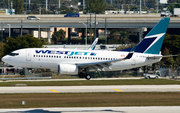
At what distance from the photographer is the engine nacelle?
42844mm

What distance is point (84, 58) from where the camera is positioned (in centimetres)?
4459

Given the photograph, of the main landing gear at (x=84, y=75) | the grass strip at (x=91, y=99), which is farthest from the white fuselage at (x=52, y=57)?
the grass strip at (x=91, y=99)

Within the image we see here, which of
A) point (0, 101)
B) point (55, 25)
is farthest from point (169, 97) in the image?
point (55, 25)

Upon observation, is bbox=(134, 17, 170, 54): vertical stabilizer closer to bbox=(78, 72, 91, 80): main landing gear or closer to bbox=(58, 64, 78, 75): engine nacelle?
bbox=(78, 72, 91, 80): main landing gear

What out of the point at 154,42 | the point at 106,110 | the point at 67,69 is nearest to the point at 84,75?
the point at 67,69

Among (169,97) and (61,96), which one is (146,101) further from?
(61,96)

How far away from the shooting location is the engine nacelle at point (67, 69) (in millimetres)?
42844

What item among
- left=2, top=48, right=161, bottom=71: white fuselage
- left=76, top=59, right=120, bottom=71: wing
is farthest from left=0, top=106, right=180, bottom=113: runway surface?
left=2, top=48, right=161, bottom=71: white fuselage

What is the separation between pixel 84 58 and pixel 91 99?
17.3m

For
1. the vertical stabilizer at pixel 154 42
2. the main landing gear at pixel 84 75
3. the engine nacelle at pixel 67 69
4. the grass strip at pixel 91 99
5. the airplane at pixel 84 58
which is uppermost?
the vertical stabilizer at pixel 154 42

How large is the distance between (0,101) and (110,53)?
Answer: 71.1 ft

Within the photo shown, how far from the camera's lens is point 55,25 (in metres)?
113

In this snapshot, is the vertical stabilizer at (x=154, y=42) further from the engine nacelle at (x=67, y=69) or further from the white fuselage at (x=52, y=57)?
the engine nacelle at (x=67, y=69)

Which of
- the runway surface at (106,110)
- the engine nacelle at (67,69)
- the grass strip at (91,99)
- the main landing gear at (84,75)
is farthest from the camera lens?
the main landing gear at (84,75)
